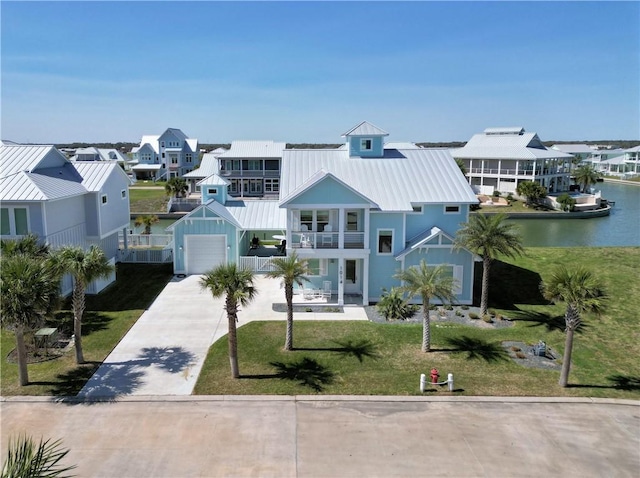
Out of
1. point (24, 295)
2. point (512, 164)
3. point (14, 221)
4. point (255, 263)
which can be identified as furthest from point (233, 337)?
point (512, 164)

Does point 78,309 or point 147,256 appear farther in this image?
point 147,256

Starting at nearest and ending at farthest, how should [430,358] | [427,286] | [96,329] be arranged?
[427,286], [430,358], [96,329]

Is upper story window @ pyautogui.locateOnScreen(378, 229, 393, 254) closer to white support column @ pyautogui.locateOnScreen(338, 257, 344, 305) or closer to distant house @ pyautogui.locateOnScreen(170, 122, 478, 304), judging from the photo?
distant house @ pyautogui.locateOnScreen(170, 122, 478, 304)

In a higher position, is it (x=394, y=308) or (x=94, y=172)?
(x=94, y=172)

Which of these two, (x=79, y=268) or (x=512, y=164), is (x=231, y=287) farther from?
(x=512, y=164)

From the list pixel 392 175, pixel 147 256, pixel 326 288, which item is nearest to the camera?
pixel 326 288

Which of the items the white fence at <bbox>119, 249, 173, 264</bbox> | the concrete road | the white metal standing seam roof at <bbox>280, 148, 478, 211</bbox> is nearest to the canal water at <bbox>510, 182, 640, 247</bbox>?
the white metal standing seam roof at <bbox>280, 148, 478, 211</bbox>
